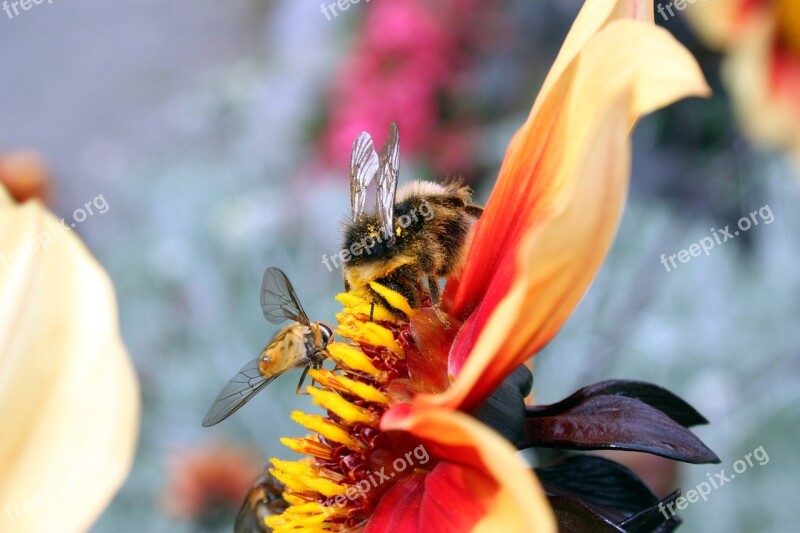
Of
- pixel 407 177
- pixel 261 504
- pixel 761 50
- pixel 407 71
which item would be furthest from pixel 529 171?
pixel 407 177

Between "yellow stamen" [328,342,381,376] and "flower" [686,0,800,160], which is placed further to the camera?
"flower" [686,0,800,160]

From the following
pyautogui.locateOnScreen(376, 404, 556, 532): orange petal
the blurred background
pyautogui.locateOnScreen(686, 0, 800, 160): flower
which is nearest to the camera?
pyautogui.locateOnScreen(376, 404, 556, 532): orange petal

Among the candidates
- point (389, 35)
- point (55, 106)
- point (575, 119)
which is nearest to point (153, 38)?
point (55, 106)

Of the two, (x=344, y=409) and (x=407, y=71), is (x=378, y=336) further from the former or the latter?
(x=407, y=71)

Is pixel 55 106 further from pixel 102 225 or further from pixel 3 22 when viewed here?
pixel 102 225

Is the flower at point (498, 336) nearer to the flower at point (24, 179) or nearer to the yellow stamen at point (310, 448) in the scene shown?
the yellow stamen at point (310, 448)

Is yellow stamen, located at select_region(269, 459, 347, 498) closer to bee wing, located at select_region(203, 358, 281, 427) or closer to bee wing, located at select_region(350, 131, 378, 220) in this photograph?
bee wing, located at select_region(203, 358, 281, 427)

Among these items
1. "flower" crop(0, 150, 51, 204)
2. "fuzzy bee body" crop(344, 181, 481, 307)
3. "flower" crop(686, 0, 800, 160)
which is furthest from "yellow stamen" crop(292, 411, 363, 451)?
"flower" crop(0, 150, 51, 204)

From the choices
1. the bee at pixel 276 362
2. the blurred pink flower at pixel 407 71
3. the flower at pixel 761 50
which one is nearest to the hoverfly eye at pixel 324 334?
the bee at pixel 276 362
